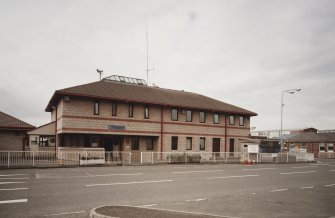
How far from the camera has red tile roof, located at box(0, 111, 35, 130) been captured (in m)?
29.0

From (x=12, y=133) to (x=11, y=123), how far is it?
40.8 inches

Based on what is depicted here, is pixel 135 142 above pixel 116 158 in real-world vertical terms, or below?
above

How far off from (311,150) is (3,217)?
207ft

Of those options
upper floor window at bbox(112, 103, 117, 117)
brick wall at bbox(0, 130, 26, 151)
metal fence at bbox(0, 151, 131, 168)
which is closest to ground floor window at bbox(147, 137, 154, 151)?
upper floor window at bbox(112, 103, 117, 117)

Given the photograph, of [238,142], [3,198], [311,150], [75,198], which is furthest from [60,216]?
[311,150]

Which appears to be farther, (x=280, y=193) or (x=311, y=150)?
(x=311, y=150)

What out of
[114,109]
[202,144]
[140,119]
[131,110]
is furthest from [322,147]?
[114,109]

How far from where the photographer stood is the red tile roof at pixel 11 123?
2896 centimetres

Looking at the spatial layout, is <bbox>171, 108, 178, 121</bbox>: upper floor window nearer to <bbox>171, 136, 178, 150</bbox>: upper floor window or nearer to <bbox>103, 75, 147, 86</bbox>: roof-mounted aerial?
<bbox>171, 136, 178, 150</bbox>: upper floor window

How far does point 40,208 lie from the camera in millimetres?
8281

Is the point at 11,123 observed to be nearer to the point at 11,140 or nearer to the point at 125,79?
the point at 11,140

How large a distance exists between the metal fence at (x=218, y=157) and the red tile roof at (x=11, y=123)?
12907mm

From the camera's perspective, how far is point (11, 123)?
29672 mm

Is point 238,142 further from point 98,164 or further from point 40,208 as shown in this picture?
point 40,208
